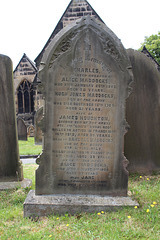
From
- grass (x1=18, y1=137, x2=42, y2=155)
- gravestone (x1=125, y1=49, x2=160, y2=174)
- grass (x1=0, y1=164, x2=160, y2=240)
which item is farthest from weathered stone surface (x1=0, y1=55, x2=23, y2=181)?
grass (x1=18, y1=137, x2=42, y2=155)


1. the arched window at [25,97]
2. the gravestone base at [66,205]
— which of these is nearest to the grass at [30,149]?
the gravestone base at [66,205]

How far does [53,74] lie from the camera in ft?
9.48

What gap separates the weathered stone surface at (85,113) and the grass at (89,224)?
0.42 m

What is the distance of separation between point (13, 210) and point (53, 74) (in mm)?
2131

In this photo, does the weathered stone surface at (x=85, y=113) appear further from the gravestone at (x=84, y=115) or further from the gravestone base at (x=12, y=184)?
the gravestone base at (x=12, y=184)

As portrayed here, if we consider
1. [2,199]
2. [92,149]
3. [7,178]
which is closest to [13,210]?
[2,199]

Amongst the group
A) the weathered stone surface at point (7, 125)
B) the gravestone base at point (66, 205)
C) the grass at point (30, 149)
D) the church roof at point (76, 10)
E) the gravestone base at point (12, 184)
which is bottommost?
the grass at point (30, 149)

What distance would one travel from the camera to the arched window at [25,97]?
63.2 ft

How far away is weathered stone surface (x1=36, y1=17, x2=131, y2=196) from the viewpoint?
2.90 meters

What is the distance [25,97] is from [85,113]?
57.9ft

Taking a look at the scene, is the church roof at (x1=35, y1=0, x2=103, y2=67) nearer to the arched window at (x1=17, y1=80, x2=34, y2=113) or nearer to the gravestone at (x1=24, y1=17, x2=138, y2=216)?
the arched window at (x1=17, y1=80, x2=34, y2=113)

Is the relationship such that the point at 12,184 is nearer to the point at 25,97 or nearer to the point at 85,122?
the point at 85,122

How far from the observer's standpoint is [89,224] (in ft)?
7.87

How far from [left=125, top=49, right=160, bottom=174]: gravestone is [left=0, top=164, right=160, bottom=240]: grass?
4.46 ft
